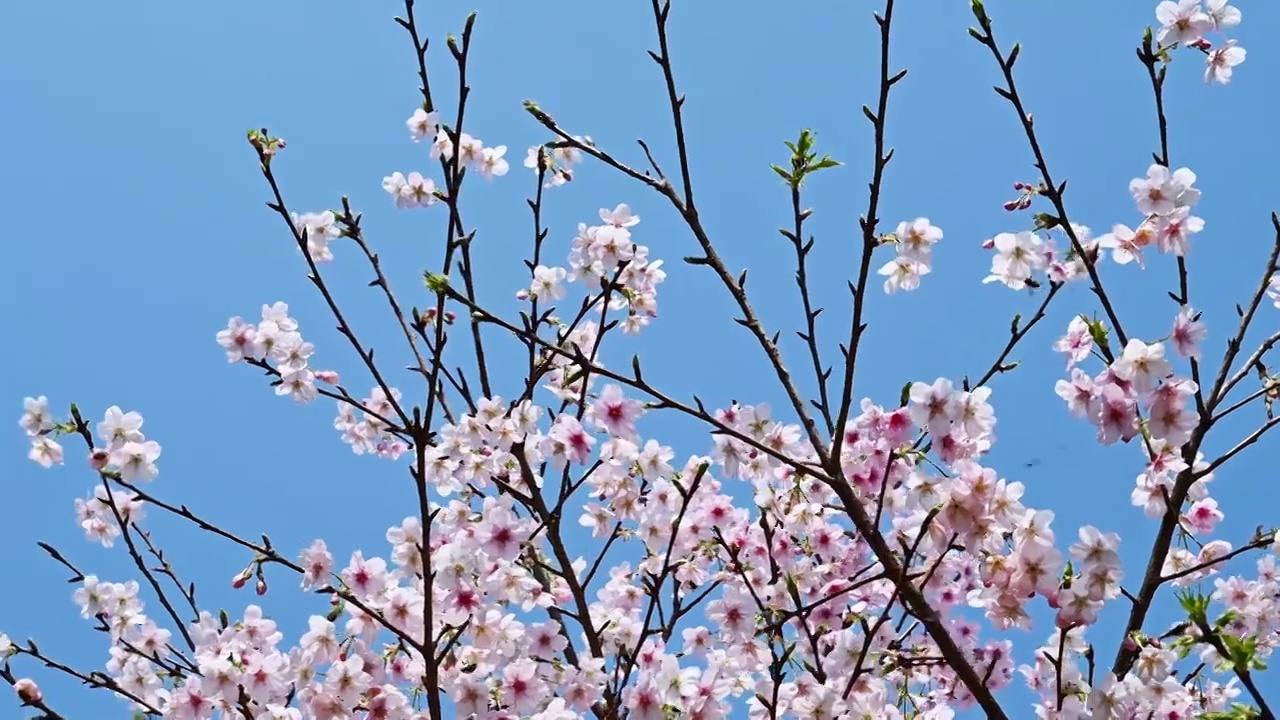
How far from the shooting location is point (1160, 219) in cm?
366

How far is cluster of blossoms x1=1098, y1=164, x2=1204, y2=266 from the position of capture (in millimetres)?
3604

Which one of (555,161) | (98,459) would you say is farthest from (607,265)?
(98,459)

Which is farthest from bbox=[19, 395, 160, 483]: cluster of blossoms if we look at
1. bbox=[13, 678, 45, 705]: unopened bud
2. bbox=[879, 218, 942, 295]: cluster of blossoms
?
bbox=[879, 218, 942, 295]: cluster of blossoms

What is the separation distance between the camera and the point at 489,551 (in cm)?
397

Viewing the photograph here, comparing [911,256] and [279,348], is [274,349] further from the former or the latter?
[911,256]

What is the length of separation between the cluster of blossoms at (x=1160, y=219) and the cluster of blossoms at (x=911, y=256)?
700 millimetres

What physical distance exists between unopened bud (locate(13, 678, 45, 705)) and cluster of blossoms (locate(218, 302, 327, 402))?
5.30 feet

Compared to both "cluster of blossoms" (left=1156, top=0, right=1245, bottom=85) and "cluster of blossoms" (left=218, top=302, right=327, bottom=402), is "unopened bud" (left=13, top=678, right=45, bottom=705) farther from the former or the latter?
"cluster of blossoms" (left=1156, top=0, right=1245, bottom=85)

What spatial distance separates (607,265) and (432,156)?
53.4 inches

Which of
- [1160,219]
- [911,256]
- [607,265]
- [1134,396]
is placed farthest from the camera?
[607,265]

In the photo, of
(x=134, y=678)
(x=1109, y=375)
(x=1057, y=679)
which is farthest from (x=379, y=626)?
(x=1109, y=375)

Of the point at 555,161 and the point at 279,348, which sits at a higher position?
the point at 555,161

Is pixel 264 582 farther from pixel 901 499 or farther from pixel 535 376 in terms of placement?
pixel 901 499

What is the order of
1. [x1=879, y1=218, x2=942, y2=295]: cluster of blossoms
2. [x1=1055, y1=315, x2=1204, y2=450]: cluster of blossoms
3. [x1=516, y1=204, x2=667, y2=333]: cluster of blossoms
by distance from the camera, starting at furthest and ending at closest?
1. [x1=516, y1=204, x2=667, y2=333]: cluster of blossoms
2. [x1=879, y1=218, x2=942, y2=295]: cluster of blossoms
3. [x1=1055, y1=315, x2=1204, y2=450]: cluster of blossoms
